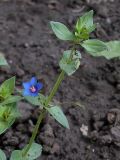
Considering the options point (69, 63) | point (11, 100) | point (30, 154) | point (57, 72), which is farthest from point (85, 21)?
point (57, 72)

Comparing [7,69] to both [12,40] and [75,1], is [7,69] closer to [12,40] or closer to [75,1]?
[12,40]

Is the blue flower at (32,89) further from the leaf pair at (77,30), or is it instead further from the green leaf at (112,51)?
the green leaf at (112,51)

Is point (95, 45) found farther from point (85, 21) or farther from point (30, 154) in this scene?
point (30, 154)

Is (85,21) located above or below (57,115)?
above

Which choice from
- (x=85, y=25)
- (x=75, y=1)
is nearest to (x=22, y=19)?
(x=75, y=1)

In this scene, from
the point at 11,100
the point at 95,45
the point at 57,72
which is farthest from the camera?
the point at 57,72

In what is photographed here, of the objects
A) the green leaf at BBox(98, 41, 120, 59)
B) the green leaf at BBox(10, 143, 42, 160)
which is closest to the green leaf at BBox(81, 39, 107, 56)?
the green leaf at BBox(10, 143, 42, 160)

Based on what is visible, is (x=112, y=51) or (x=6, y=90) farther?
(x=112, y=51)
